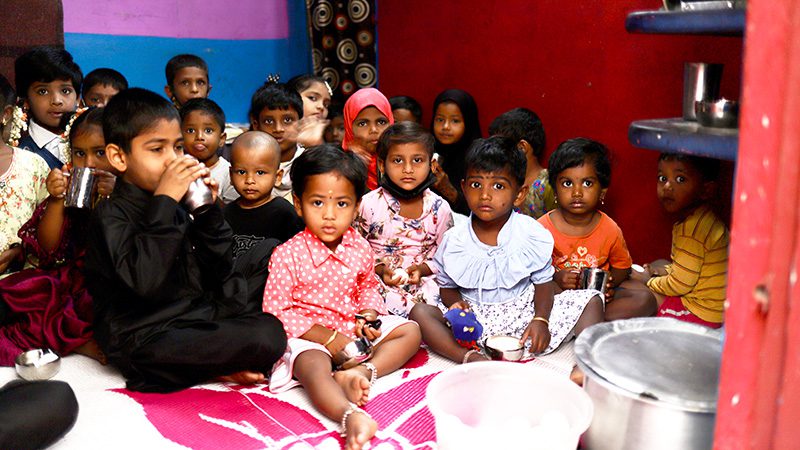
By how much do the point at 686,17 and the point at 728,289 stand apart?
1.97 feet

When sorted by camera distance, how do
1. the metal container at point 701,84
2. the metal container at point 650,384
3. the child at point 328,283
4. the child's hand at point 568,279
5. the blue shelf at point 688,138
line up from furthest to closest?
the child's hand at point 568,279 → the child at point 328,283 → the metal container at point 701,84 → the metal container at point 650,384 → the blue shelf at point 688,138

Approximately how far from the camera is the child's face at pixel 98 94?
11.9 ft

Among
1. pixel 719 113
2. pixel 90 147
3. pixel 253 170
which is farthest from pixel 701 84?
pixel 90 147

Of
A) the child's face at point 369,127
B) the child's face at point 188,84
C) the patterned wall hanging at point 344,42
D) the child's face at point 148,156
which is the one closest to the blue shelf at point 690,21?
the child's face at point 148,156

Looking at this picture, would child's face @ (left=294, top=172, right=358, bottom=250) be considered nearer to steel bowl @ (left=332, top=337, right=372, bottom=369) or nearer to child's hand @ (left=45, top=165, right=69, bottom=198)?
steel bowl @ (left=332, top=337, right=372, bottom=369)

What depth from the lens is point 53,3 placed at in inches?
149

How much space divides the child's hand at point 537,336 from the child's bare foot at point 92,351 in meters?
1.39

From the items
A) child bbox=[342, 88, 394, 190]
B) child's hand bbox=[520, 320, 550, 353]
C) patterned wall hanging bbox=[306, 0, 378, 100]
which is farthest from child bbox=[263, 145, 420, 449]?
patterned wall hanging bbox=[306, 0, 378, 100]

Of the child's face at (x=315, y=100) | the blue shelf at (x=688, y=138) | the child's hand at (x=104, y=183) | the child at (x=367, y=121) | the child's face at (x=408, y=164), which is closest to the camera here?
the blue shelf at (x=688, y=138)

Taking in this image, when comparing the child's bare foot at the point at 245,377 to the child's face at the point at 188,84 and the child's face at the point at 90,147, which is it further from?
the child's face at the point at 188,84

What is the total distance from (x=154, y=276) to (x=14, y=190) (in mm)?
1129

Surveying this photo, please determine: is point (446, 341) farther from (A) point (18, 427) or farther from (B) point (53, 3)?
(B) point (53, 3)

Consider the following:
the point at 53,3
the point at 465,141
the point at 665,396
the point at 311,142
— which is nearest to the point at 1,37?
the point at 53,3

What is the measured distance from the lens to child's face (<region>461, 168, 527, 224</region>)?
94.2 inches
